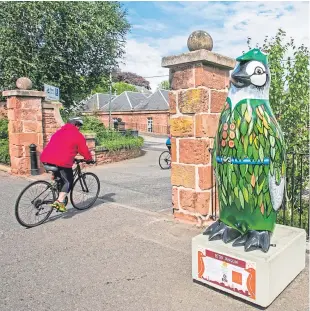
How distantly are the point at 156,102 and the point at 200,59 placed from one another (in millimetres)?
32056

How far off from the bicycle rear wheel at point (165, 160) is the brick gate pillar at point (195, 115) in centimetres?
629

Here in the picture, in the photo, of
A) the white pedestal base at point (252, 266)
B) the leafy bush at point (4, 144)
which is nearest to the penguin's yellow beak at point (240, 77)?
the white pedestal base at point (252, 266)

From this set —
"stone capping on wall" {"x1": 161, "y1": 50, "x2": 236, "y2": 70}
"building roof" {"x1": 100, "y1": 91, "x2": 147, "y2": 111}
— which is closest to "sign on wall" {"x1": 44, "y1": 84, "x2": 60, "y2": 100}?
"stone capping on wall" {"x1": 161, "y1": 50, "x2": 236, "y2": 70}

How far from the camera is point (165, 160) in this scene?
11.0 metres

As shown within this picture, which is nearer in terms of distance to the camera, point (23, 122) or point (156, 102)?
point (23, 122)

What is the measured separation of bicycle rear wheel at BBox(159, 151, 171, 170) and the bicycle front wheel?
5.11 m

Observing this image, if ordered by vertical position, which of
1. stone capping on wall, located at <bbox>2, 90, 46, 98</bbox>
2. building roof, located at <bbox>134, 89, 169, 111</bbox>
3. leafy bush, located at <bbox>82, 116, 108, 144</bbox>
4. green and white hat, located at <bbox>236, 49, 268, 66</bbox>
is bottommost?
leafy bush, located at <bbox>82, 116, 108, 144</bbox>

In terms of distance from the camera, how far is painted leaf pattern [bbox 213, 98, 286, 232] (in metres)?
2.64

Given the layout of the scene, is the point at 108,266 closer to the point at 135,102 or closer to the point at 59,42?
the point at 59,42

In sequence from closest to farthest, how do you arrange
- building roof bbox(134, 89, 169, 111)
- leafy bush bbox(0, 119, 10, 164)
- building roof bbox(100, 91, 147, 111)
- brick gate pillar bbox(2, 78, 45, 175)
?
brick gate pillar bbox(2, 78, 45, 175) < leafy bush bbox(0, 119, 10, 164) < building roof bbox(134, 89, 169, 111) < building roof bbox(100, 91, 147, 111)

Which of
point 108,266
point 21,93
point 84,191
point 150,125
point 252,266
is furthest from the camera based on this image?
point 150,125

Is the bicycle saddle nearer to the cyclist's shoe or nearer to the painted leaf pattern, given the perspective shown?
the cyclist's shoe

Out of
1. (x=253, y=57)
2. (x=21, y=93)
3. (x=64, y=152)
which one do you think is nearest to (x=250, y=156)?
(x=253, y=57)

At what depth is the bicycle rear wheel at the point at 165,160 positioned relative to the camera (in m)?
11.0
